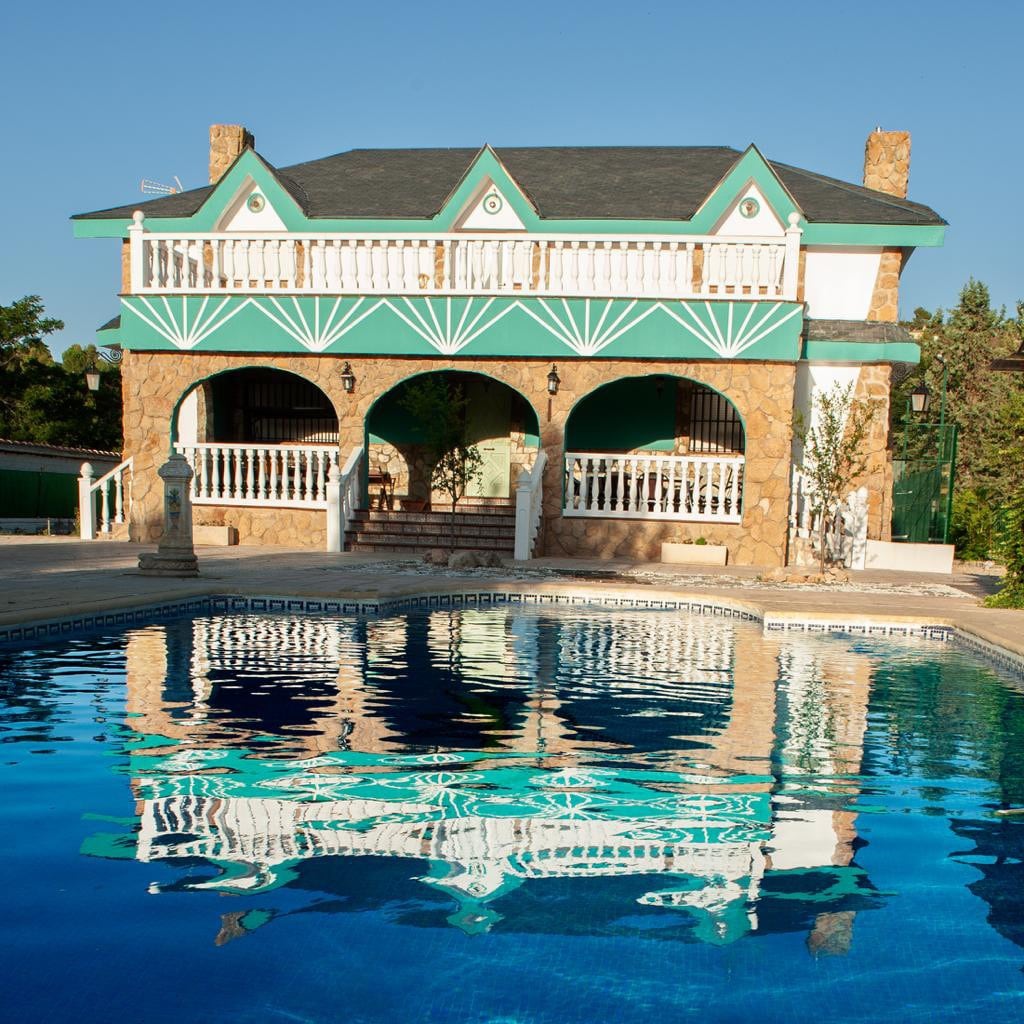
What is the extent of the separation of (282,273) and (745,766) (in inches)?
647

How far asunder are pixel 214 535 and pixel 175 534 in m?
5.91

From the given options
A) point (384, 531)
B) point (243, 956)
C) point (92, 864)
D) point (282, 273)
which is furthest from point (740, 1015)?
point (282, 273)

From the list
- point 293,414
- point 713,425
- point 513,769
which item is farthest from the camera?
point 293,414

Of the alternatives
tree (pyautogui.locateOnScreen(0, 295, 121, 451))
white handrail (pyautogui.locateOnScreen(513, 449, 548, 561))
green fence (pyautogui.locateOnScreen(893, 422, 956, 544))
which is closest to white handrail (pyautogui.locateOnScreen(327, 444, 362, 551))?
white handrail (pyautogui.locateOnScreen(513, 449, 548, 561))

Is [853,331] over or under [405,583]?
over

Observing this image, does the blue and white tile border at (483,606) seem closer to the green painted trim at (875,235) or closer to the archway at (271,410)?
the green painted trim at (875,235)

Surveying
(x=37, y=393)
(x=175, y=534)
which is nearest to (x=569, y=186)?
(x=175, y=534)

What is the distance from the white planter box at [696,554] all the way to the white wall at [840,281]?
5.70 meters

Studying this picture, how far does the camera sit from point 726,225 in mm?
20938

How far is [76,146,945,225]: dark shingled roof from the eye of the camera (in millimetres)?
21250

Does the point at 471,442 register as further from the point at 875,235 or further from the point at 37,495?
the point at 37,495

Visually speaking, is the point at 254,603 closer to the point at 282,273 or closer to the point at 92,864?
the point at 92,864

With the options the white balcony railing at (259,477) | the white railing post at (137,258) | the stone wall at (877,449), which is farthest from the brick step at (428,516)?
the stone wall at (877,449)

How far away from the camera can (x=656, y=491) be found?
18.5 m
